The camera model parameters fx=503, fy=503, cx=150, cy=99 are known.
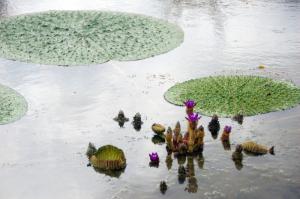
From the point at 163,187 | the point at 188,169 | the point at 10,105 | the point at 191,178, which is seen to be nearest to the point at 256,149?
the point at 188,169

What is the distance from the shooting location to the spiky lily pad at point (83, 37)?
15.4 meters

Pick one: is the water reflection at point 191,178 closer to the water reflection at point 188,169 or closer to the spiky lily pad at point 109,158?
the water reflection at point 188,169

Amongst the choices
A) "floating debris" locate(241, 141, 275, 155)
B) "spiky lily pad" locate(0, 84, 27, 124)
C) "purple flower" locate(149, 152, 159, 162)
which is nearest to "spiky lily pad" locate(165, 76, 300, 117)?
"floating debris" locate(241, 141, 275, 155)

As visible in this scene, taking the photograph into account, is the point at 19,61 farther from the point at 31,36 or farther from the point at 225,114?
the point at 225,114

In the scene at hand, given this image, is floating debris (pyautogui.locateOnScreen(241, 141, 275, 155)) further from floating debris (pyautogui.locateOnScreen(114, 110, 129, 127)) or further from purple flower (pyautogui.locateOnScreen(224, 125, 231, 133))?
floating debris (pyautogui.locateOnScreen(114, 110, 129, 127))

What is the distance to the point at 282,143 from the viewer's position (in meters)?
10.1

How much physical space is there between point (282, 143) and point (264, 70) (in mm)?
4321

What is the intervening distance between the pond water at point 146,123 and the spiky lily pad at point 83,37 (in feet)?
1.80

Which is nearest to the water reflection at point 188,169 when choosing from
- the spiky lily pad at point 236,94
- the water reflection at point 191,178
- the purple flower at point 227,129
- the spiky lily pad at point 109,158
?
the water reflection at point 191,178

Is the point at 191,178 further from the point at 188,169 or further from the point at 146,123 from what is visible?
the point at 146,123

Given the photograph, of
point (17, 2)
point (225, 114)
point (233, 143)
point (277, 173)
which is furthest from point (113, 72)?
point (17, 2)

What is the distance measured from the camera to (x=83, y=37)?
55.8 feet

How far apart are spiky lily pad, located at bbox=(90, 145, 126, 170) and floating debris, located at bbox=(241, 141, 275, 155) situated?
2422mm

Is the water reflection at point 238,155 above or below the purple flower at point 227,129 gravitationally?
below
